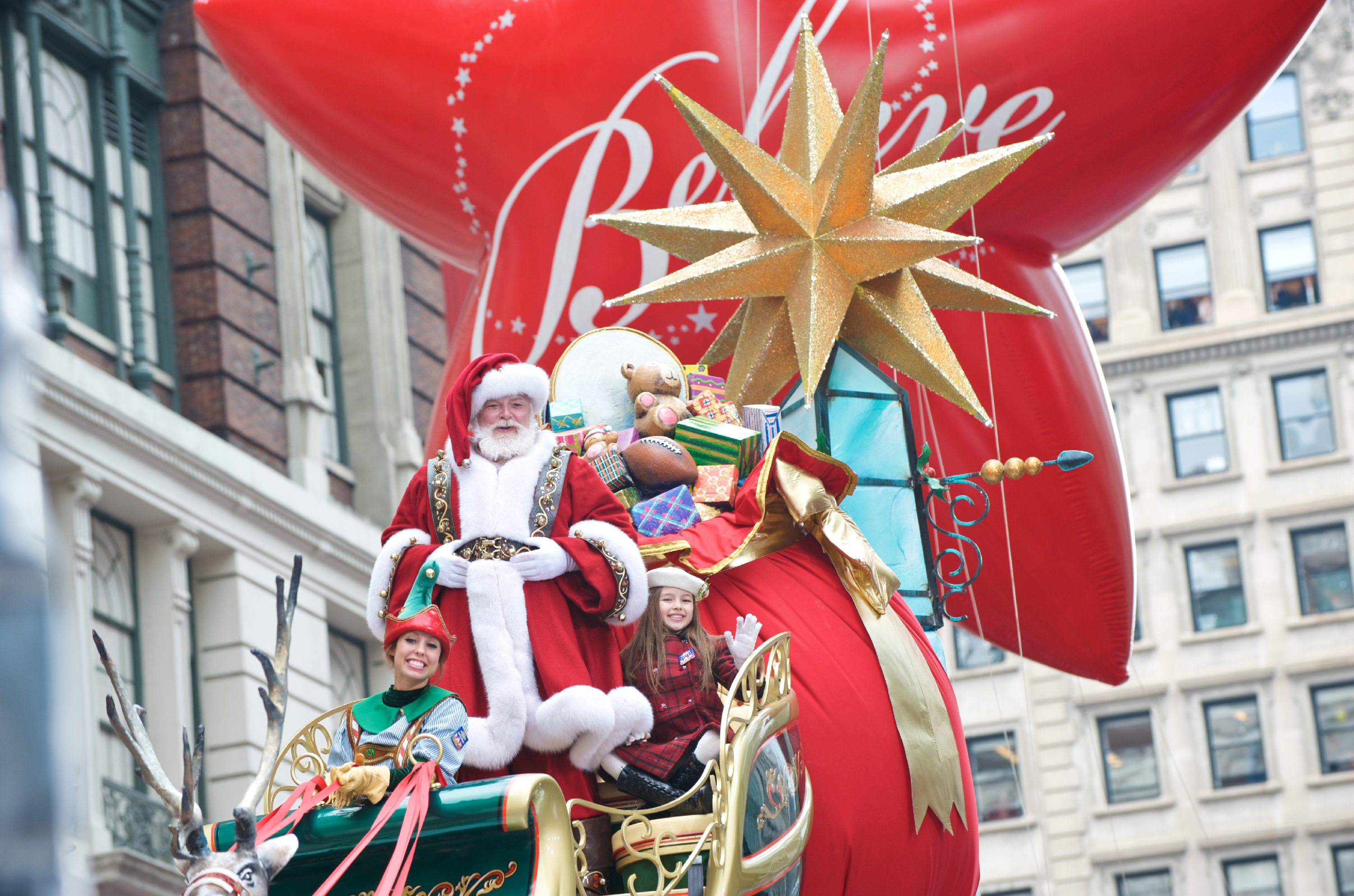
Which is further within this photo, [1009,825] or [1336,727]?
[1009,825]

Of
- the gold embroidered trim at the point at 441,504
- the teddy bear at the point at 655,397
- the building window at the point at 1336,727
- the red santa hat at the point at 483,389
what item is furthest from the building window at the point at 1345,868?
the gold embroidered trim at the point at 441,504

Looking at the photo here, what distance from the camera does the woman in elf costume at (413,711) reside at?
4879 millimetres

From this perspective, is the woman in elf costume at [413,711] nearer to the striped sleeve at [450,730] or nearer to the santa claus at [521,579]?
the striped sleeve at [450,730]

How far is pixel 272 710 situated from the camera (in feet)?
14.5

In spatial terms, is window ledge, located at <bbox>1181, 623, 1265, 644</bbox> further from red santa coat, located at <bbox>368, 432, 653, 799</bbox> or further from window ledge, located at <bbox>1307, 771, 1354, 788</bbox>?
red santa coat, located at <bbox>368, 432, 653, 799</bbox>

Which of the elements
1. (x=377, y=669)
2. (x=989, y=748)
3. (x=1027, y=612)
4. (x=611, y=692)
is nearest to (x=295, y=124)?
(x=1027, y=612)

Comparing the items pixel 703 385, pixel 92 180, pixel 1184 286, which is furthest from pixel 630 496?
pixel 1184 286

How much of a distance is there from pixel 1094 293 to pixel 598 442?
30.5 metres

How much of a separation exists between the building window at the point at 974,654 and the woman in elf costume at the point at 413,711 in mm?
29921

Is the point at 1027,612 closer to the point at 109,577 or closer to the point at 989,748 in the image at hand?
the point at 109,577

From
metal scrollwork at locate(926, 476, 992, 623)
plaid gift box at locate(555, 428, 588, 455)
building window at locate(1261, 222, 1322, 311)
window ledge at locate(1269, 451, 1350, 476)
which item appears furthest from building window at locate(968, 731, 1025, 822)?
plaid gift box at locate(555, 428, 588, 455)


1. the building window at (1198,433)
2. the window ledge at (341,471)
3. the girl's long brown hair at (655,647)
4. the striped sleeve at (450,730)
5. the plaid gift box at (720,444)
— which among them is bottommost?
the striped sleeve at (450,730)

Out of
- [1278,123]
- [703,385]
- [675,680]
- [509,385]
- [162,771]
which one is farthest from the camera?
[1278,123]

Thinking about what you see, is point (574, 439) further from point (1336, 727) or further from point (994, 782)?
point (1336, 727)
